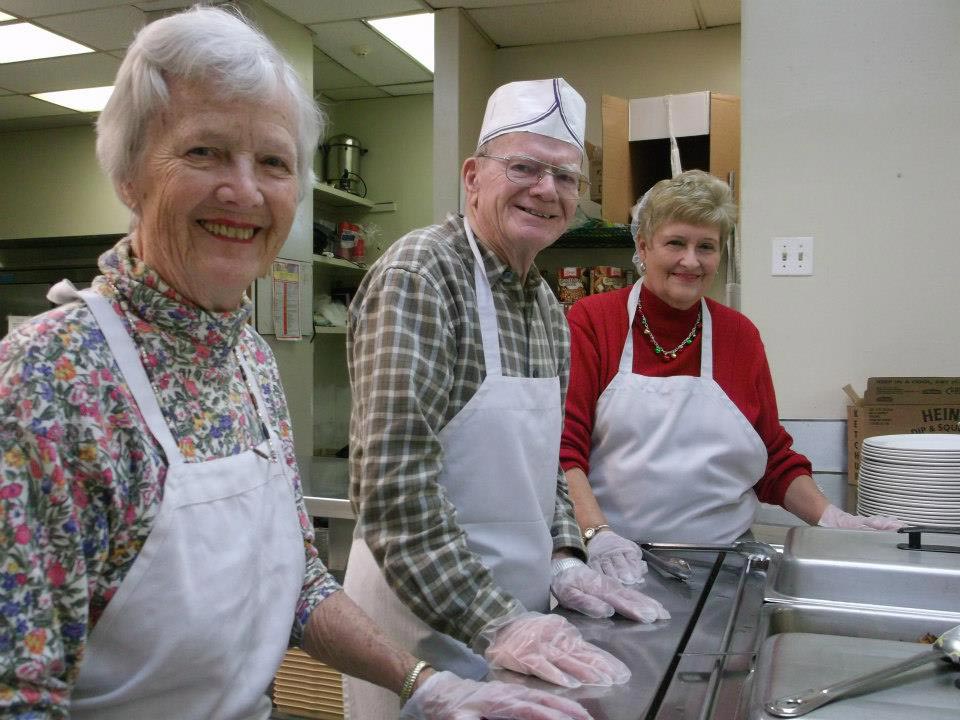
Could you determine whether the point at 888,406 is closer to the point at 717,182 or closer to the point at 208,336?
the point at 717,182

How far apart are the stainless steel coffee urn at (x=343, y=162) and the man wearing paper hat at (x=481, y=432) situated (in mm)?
4288

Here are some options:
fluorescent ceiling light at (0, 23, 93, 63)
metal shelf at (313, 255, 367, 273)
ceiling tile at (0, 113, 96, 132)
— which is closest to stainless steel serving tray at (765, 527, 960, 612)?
metal shelf at (313, 255, 367, 273)

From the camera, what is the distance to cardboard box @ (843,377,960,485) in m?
2.60

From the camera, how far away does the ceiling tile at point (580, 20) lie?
13.6 feet

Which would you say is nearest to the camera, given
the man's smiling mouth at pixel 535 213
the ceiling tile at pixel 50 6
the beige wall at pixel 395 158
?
the man's smiling mouth at pixel 535 213

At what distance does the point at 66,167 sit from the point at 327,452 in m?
2.91

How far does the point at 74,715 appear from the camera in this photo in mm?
834

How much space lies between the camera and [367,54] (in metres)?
4.91

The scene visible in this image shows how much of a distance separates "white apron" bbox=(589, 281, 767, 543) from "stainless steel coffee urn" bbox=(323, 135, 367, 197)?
405cm

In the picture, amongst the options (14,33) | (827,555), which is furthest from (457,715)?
(14,33)

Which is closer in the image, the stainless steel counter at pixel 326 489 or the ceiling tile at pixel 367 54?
the stainless steel counter at pixel 326 489

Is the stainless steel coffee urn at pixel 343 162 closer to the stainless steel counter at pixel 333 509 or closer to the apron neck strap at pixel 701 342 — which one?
the stainless steel counter at pixel 333 509

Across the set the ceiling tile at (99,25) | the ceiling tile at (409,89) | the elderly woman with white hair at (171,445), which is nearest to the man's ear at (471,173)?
the elderly woman with white hair at (171,445)

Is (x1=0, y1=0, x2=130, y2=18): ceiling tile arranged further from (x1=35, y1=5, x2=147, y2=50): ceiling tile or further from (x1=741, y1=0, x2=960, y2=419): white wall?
(x1=741, y1=0, x2=960, y2=419): white wall
